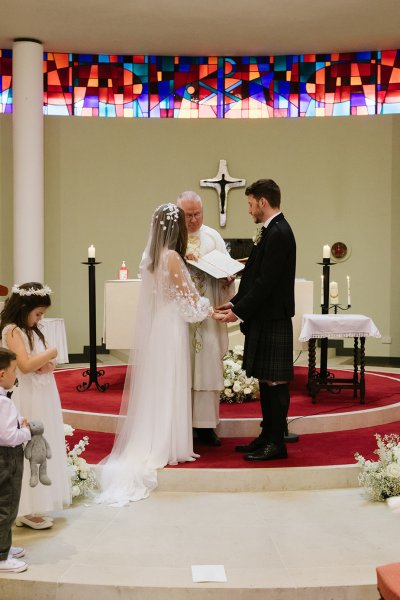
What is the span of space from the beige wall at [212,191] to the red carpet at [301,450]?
212 inches

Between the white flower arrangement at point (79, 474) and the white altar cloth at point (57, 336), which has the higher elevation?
the white altar cloth at point (57, 336)

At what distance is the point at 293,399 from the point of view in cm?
700

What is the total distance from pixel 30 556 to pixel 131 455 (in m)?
1.35

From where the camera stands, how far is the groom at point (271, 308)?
5.12 m

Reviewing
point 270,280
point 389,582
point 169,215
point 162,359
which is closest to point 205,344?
point 162,359

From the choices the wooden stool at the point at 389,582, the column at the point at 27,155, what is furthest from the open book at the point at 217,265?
the column at the point at 27,155

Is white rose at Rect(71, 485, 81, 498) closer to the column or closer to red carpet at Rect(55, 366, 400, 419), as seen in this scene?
red carpet at Rect(55, 366, 400, 419)

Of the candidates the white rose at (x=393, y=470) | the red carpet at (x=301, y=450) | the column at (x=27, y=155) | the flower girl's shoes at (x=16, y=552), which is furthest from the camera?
the column at (x=27, y=155)

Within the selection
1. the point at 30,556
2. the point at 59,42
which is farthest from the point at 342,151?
the point at 30,556

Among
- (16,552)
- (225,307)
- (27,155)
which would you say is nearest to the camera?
(16,552)

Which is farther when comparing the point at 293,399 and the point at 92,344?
the point at 92,344

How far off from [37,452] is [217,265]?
2.14 m

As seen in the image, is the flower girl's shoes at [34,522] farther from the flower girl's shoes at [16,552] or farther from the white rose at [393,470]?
the white rose at [393,470]

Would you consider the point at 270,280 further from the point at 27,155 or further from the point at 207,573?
the point at 27,155
